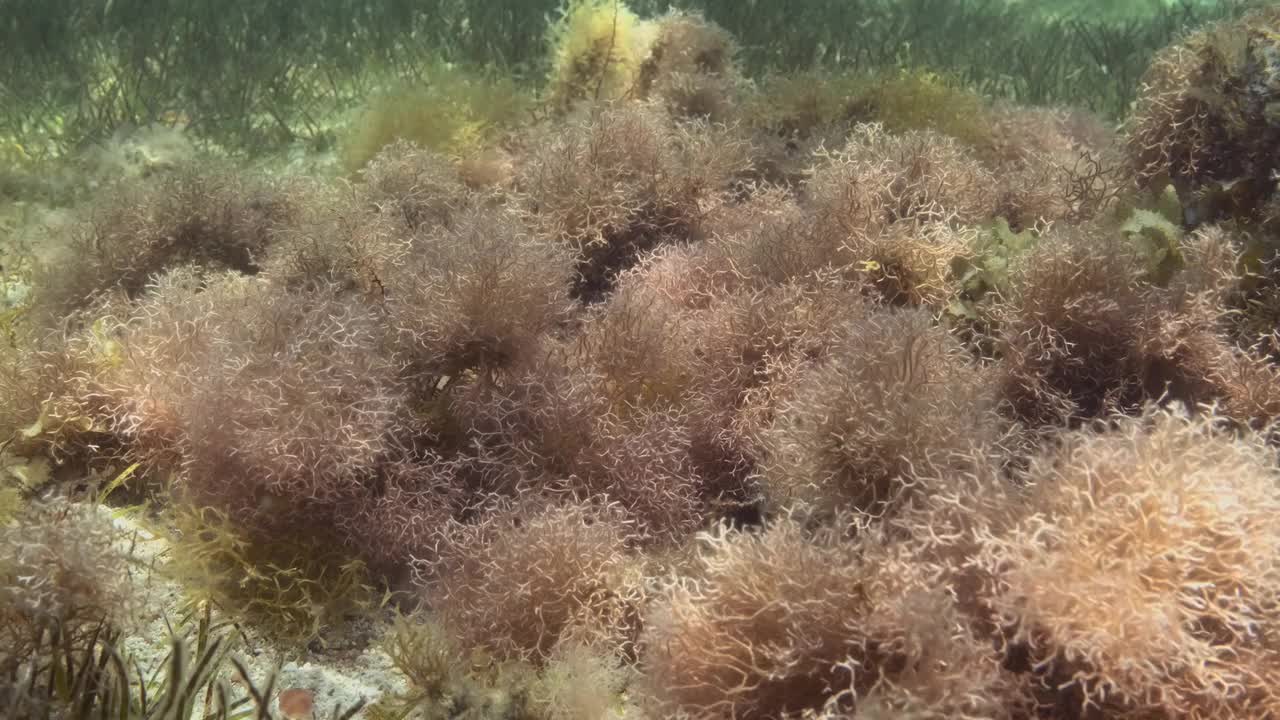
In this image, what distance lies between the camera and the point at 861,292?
3504mm

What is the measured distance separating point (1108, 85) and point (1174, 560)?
23.5ft

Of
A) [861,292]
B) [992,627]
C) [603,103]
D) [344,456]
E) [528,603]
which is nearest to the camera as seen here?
[992,627]

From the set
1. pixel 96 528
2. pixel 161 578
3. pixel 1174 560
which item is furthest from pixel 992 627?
pixel 161 578

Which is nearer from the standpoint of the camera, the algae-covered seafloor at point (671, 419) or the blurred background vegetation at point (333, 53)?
the algae-covered seafloor at point (671, 419)

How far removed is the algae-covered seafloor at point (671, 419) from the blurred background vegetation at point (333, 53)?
1.71m

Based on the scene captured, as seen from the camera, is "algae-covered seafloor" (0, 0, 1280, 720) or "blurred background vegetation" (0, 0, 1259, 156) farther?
"blurred background vegetation" (0, 0, 1259, 156)

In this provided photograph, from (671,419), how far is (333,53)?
6.64m

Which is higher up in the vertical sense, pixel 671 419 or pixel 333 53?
pixel 333 53

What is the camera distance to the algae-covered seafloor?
202 centimetres

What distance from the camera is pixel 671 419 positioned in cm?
324

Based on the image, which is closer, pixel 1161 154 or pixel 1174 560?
pixel 1174 560

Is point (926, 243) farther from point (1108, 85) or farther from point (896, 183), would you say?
point (1108, 85)

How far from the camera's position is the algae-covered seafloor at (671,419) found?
2021 mm

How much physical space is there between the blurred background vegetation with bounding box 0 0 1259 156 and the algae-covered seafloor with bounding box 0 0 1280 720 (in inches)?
67.4
